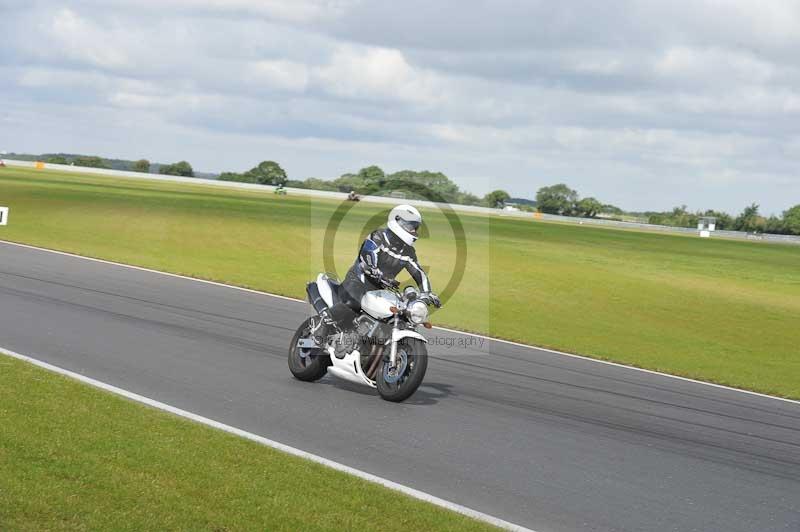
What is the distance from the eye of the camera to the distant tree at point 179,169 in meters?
139

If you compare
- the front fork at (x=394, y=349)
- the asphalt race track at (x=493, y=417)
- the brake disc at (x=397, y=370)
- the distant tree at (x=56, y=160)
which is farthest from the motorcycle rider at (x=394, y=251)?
the distant tree at (x=56, y=160)

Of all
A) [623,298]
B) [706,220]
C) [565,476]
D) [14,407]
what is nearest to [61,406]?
[14,407]

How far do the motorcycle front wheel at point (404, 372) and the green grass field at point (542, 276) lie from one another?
6.25 meters

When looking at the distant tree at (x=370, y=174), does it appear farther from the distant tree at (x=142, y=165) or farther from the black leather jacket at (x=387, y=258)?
the distant tree at (x=142, y=165)

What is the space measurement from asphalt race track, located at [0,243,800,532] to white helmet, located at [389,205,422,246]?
185 centimetres

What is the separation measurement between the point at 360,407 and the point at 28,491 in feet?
14.7

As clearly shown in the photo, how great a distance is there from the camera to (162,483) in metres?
6.33

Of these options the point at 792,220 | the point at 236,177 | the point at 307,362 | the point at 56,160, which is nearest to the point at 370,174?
the point at 307,362

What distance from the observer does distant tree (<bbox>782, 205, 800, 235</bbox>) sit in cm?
13455

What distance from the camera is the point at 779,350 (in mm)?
19266

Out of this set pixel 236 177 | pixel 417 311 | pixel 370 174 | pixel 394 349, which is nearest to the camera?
pixel 417 311

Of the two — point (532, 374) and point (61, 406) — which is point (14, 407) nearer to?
point (61, 406)

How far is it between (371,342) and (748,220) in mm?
148615

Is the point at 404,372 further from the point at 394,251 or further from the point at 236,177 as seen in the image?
the point at 236,177
